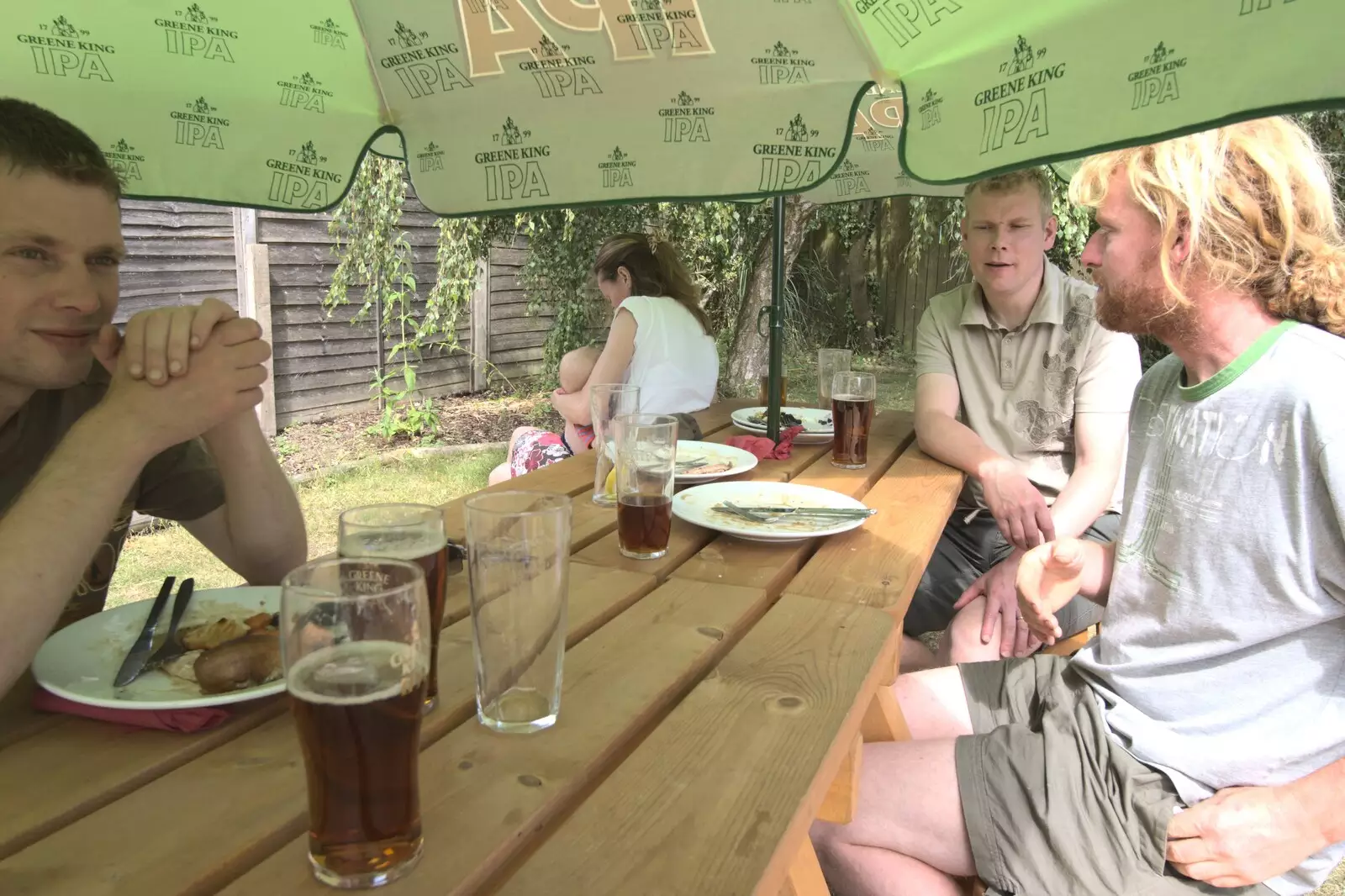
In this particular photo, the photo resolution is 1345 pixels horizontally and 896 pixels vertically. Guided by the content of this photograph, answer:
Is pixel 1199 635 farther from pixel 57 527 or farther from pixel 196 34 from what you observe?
pixel 196 34

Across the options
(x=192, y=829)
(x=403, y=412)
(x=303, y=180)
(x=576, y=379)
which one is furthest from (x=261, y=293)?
(x=192, y=829)

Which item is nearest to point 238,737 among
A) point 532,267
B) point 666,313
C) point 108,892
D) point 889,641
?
point 108,892

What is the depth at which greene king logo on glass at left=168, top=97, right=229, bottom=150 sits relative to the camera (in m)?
1.78

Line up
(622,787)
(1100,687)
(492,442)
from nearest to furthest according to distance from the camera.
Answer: (622,787) → (1100,687) → (492,442)

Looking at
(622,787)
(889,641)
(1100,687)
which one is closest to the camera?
(622,787)

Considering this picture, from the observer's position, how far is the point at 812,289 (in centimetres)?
1115

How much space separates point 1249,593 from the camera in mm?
1391

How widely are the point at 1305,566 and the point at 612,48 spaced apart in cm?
160

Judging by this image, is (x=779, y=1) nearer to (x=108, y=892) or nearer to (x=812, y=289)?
(x=108, y=892)

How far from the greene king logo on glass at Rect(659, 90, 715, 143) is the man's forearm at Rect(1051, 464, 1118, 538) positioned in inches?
55.4

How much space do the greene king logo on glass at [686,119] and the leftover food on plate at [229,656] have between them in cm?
130

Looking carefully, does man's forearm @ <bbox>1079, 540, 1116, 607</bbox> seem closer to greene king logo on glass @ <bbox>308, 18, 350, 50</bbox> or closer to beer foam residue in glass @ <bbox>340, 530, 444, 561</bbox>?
beer foam residue in glass @ <bbox>340, 530, 444, 561</bbox>

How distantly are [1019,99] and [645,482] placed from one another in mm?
859

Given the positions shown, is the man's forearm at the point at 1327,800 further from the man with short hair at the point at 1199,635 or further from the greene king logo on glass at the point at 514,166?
the greene king logo on glass at the point at 514,166
